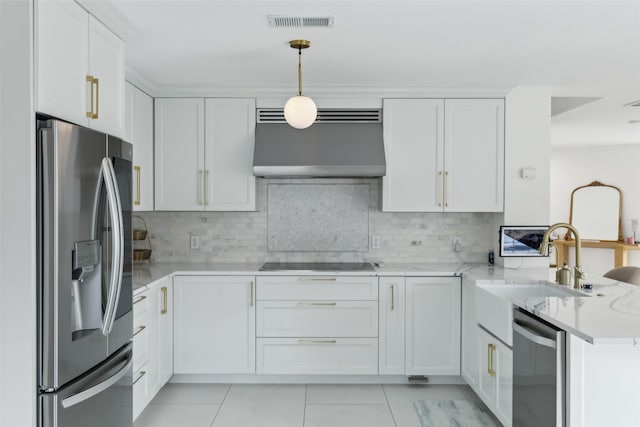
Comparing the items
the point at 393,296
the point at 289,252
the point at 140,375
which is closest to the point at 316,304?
the point at 393,296

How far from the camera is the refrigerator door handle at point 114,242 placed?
2125 mm

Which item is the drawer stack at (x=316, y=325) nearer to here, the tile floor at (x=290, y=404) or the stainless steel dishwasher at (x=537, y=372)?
the tile floor at (x=290, y=404)

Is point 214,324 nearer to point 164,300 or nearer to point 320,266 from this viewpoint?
point 164,300

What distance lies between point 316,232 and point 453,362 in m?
1.55

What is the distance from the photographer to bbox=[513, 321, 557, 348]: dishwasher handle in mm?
2190

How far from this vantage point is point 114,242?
213 centimetres

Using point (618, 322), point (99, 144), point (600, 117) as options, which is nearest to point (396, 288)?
point (618, 322)

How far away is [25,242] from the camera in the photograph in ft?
5.87

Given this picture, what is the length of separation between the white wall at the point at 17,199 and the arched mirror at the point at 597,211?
8429mm

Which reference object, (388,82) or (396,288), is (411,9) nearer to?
(388,82)

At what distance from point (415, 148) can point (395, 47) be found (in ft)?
3.85

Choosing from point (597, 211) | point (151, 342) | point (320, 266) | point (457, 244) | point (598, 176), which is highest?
point (598, 176)

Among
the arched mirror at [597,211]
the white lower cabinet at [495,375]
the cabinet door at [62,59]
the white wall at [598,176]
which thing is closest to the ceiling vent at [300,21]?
the cabinet door at [62,59]

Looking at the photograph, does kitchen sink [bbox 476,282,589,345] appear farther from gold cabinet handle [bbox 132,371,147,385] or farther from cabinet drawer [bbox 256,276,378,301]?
gold cabinet handle [bbox 132,371,147,385]
